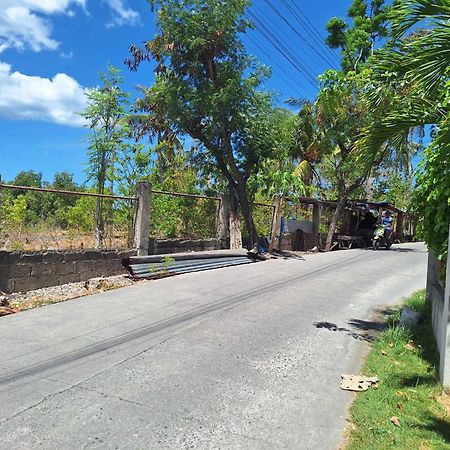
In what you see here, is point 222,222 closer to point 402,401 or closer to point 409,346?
point 409,346

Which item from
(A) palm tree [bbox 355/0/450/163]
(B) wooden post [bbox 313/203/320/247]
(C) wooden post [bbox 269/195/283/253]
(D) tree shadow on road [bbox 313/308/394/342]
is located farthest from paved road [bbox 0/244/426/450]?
(B) wooden post [bbox 313/203/320/247]

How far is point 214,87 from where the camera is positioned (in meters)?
14.5

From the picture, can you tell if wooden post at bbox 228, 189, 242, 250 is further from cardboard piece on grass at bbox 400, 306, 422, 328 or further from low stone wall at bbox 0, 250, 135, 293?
cardboard piece on grass at bbox 400, 306, 422, 328

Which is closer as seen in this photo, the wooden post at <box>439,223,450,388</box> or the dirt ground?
the wooden post at <box>439,223,450,388</box>

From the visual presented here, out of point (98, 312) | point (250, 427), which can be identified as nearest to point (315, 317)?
point (98, 312)

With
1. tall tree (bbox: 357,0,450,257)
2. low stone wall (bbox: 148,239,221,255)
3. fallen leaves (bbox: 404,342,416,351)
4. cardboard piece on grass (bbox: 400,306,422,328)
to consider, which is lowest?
fallen leaves (bbox: 404,342,416,351)

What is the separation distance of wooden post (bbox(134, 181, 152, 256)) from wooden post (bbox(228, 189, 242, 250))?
4136mm

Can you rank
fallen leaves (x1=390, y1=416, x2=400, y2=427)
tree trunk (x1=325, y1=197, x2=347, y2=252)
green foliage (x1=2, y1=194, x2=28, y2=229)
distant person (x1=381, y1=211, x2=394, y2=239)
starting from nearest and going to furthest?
fallen leaves (x1=390, y1=416, x2=400, y2=427)
green foliage (x1=2, y1=194, x2=28, y2=229)
tree trunk (x1=325, y1=197, x2=347, y2=252)
distant person (x1=381, y1=211, x2=394, y2=239)

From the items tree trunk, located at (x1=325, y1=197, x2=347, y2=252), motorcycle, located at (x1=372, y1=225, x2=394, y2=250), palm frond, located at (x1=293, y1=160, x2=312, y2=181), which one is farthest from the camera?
palm frond, located at (x1=293, y1=160, x2=312, y2=181)

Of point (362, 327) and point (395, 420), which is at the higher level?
point (362, 327)

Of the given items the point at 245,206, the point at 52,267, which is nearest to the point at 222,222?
the point at 245,206

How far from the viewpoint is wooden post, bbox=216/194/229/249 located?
14.9m

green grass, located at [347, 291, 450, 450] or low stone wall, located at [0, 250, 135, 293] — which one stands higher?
low stone wall, located at [0, 250, 135, 293]

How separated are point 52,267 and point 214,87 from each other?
803 centimetres
